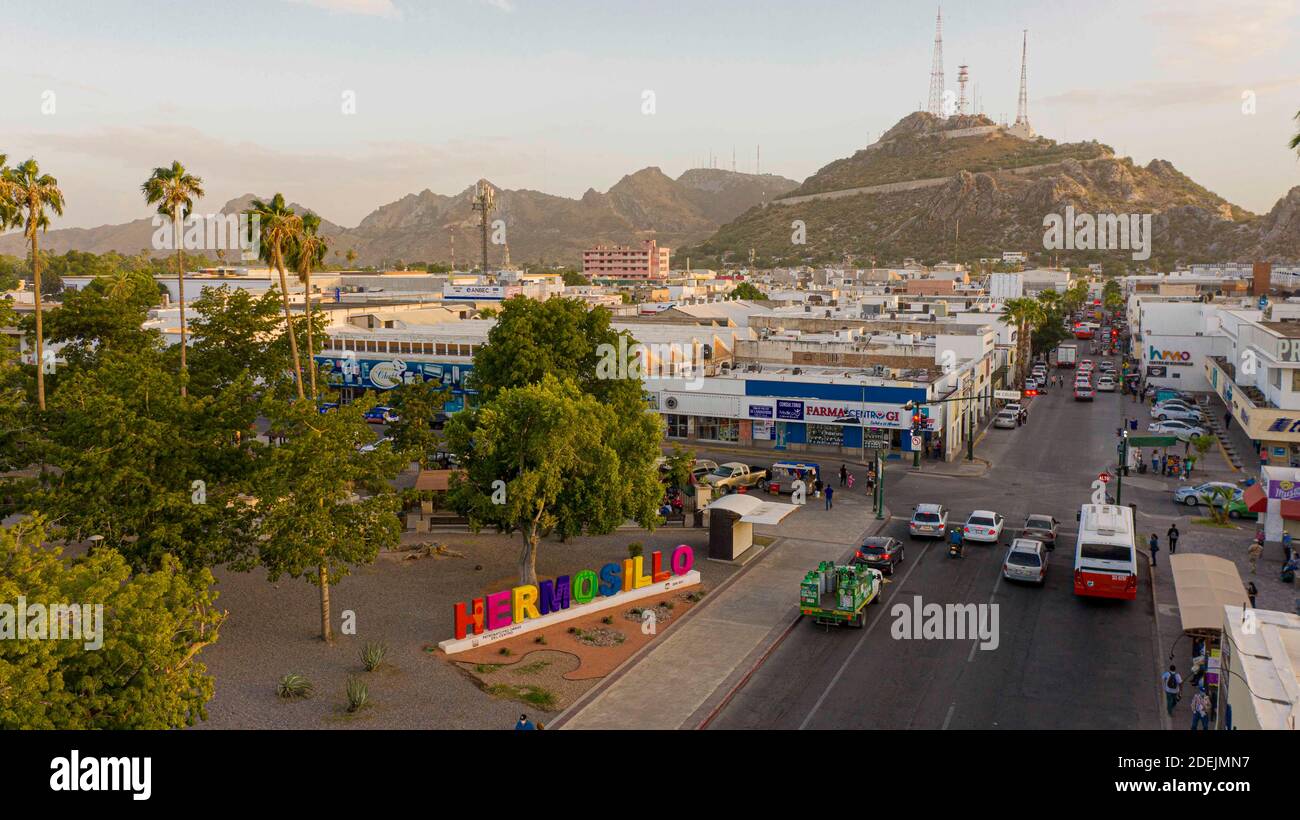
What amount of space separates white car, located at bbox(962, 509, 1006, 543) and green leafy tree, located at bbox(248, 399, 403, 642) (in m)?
24.2

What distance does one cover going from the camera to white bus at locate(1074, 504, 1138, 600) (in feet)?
107

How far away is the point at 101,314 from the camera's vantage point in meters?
46.7

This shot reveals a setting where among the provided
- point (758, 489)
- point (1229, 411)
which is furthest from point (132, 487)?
point (1229, 411)

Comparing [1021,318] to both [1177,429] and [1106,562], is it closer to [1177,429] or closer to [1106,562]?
[1177,429]

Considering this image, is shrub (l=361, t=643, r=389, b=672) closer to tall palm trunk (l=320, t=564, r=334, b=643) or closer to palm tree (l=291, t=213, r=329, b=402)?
tall palm trunk (l=320, t=564, r=334, b=643)

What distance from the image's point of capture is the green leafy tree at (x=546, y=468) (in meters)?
31.5

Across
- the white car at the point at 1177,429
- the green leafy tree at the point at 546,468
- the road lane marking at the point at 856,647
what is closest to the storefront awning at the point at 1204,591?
the road lane marking at the point at 856,647

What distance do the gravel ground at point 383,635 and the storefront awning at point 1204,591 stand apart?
614 inches

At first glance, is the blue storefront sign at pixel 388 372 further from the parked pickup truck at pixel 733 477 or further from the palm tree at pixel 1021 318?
the palm tree at pixel 1021 318

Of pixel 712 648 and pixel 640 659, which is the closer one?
pixel 640 659

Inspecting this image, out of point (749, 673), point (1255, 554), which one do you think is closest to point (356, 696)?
point (749, 673)

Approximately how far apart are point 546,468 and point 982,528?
20243mm

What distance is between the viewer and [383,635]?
29.9m
